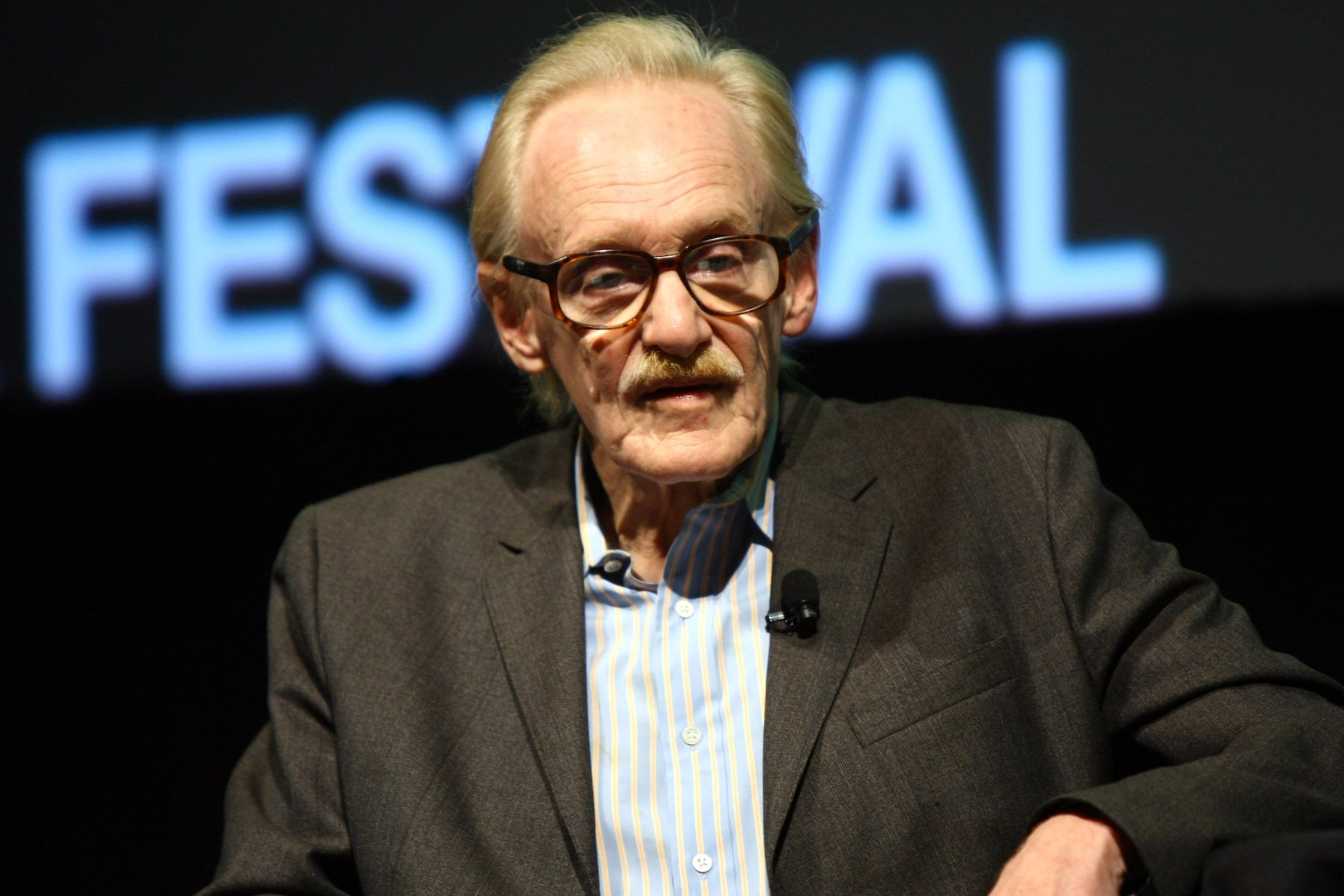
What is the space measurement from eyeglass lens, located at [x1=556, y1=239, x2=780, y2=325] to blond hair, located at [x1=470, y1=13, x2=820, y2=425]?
114 mm

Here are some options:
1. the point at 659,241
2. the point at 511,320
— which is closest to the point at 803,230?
the point at 659,241

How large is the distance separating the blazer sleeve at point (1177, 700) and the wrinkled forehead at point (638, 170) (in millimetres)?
615

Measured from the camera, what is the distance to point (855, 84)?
2656 mm

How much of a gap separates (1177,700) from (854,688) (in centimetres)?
42

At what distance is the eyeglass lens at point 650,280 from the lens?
2002 mm

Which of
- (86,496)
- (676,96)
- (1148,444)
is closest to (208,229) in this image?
(86,496)

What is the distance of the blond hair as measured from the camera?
2186 mm

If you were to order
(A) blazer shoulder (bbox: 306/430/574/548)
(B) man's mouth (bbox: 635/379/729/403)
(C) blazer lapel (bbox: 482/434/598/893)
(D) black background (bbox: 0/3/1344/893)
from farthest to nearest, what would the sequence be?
(D) black background (bbox: 0/3/1344/893) → (A) blazer shoulder (bbox: 306/430/574/548) → (B) man's mouth (bbox: 635/379/729/403) → (C) blazer lapel (bbox: 482/434/598/893)

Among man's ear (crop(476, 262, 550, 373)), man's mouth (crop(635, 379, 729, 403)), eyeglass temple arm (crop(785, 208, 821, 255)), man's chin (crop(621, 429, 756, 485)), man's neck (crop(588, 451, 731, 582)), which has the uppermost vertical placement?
eyeglass temple arm (crop(785, 208, 821, 255))

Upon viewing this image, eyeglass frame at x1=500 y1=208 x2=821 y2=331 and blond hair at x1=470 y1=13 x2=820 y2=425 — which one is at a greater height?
blond hair at x1=470 y1=13 x2=820 y2=425

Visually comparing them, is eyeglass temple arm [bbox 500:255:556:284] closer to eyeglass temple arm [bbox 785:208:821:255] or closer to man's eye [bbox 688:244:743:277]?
man's eye [bbox 688:244:743:277]

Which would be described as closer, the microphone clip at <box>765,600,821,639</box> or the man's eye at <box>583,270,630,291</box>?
the microphone clip at <box>765,600,821,639</box>

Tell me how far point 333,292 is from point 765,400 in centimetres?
118

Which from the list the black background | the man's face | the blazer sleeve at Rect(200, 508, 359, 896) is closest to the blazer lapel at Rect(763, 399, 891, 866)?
the man's face
